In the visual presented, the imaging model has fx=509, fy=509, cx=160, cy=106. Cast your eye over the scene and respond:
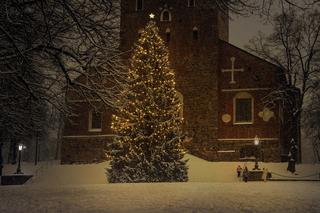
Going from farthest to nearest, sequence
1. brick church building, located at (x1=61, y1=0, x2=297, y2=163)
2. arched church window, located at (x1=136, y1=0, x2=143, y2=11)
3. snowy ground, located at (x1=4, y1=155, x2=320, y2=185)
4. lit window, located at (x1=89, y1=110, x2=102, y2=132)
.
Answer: arched church window, located at (x1=136, y1=0, x2=143, y2=11) < lit window, located at (x1=89, y1=110, x2=102, y2=132) < brick church building, located at (x1=61, y1=0, x2=297, y2=163) < snowy ground, located at (x1=4, y1=155, x2=320, y2=185)

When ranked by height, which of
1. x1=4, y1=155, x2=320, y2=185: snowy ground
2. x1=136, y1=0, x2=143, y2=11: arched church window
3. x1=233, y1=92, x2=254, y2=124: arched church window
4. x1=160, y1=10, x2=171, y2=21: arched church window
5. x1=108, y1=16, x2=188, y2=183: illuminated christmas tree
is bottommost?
x1=4, y1=155, x2=320, y2=185: snowy ground

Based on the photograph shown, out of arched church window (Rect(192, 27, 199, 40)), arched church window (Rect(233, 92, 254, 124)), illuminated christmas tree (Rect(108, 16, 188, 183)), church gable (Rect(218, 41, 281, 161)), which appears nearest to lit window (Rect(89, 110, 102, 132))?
church gable (Rect(218, 41, 281, 161))

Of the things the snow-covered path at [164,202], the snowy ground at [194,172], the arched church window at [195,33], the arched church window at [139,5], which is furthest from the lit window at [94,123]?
the snow-covered path at [164,202]

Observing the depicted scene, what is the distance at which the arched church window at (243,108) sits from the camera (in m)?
38.3

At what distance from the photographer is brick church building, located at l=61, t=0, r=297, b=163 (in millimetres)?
37625

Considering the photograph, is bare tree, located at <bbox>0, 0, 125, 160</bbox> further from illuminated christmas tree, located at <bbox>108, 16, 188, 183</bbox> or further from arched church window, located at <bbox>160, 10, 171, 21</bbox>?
arched church window, located at <bbox>160, 10, 171, 21</bbox>

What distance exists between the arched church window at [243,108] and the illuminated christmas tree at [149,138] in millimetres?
10936

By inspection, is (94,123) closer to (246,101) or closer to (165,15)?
Answer: (165,15)

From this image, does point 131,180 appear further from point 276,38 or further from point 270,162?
point 276,38

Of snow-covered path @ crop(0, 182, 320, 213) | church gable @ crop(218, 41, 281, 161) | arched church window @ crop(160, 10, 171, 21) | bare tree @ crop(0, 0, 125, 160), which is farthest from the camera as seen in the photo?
arched church window @ crop(160, 10, 171, 21)

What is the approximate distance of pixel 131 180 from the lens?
90.8 ft

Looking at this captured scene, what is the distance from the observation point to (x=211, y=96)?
38.5m

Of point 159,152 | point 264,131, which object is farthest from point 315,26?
point 159,152

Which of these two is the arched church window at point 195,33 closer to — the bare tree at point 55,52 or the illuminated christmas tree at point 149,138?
the illuminated christmas tree at point 149,138
